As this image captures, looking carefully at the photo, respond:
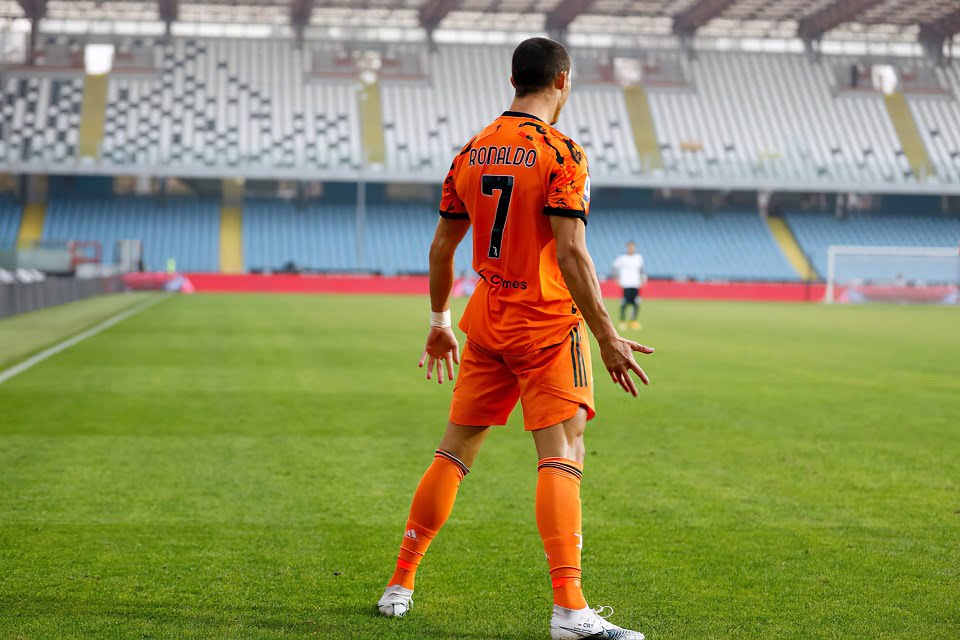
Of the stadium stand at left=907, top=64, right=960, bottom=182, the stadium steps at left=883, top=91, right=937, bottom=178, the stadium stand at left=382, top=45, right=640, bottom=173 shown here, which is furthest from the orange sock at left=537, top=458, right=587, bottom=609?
the stadium stand at left=907, top=64, right=960, bottom=182

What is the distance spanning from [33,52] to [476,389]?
5690 cm

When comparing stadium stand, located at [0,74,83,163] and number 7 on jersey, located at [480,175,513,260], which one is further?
stadium stand, located at [0,74,83,163]

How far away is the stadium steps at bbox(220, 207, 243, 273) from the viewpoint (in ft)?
162

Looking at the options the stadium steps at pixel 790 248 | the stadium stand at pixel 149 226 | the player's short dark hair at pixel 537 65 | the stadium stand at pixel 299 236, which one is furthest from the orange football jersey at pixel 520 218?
the stadium steps at pixel 790 248

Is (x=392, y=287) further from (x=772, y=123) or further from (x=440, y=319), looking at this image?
(x=440, y=319)

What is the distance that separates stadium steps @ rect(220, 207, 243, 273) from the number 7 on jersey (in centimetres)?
4636

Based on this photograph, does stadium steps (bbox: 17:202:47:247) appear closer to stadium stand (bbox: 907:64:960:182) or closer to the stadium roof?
the stadium roof

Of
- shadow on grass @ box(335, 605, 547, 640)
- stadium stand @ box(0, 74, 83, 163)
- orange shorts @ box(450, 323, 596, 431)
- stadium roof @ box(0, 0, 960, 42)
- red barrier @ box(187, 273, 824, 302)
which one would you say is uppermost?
stadium roof @ box(0, 0, 960, 42)

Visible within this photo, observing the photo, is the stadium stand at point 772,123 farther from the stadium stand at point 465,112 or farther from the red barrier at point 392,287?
the red barrier at point 392,287

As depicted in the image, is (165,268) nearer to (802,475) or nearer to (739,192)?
(739,192)

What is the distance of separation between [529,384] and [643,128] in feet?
175

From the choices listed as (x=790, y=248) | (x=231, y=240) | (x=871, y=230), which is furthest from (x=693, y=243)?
(x=231, y=240)

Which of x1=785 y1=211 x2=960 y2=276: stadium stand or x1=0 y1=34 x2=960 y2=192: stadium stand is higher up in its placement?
x1=0 y1=34 x2=960 y2=192: stadium stand

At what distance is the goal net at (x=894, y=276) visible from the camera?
4528 centimetres
